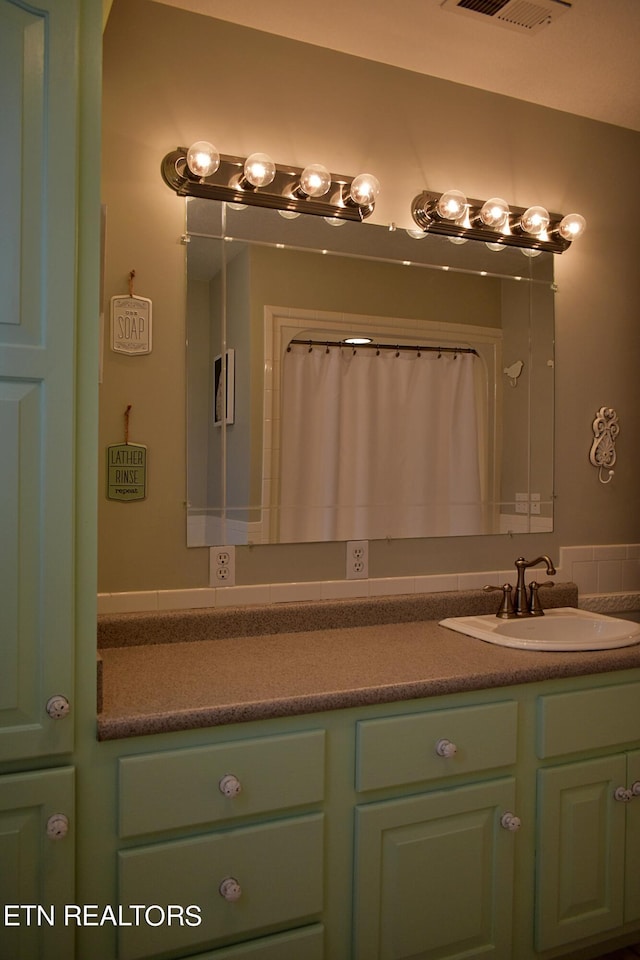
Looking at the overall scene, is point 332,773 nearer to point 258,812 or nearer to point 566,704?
point 258,812

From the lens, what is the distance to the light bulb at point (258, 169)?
212 centimetres

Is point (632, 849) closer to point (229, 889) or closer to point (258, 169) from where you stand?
point (229, 889)

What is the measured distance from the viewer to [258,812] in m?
1.58

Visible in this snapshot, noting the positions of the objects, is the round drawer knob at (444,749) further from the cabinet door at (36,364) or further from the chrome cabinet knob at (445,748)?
the cabinet door at (36,364)

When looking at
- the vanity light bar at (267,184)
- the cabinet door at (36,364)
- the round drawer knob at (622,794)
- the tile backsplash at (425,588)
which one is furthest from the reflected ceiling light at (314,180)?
the round drawer knob at (622,794)

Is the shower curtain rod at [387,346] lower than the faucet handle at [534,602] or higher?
higher

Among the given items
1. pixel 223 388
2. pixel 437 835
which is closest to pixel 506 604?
pixel 437 835

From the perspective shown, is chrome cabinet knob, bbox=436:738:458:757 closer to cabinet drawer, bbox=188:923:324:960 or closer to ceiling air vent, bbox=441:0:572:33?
cabinet drawer, bbox=188:923:324:960

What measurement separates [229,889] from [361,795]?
1.12ft

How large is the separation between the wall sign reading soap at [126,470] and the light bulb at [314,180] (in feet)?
2.69

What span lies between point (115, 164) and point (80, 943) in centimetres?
184

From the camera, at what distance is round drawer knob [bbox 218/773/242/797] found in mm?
1539

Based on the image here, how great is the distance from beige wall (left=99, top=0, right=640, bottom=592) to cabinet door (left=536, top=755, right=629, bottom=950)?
30.7 inches

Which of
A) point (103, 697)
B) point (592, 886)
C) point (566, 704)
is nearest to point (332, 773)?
point (103, 697)
